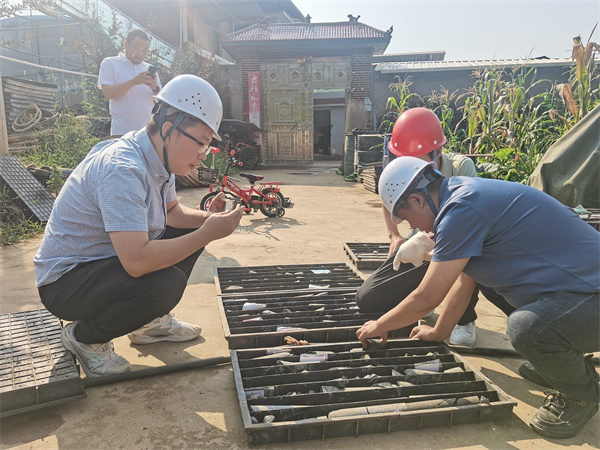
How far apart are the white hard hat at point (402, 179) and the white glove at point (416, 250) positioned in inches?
22.6

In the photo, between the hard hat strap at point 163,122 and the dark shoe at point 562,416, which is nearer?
the dark shoe at point 562,416

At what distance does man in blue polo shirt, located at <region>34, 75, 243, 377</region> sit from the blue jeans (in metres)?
1.37

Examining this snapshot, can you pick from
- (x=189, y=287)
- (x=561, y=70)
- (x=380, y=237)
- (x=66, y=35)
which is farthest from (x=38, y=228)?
(x=561, y=70)

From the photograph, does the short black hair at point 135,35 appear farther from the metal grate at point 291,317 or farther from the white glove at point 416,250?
the white glove at point 416,250

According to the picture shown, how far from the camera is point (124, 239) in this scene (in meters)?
1.87

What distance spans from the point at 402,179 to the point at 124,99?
9.41ft

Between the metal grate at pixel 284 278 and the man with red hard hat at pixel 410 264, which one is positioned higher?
the man with red hard hat at pixel 410 264

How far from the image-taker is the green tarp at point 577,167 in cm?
463

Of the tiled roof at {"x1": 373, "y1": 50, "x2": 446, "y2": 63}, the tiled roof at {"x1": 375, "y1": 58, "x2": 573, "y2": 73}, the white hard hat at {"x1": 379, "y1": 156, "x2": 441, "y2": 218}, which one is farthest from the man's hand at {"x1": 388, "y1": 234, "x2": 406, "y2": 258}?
the tiled roof at {"x1": 373, "y1": 50, "x2": 446, "y2": 63}

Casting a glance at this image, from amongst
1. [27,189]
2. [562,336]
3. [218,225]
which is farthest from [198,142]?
[27,189]

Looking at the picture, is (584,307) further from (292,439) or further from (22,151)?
(22,151)

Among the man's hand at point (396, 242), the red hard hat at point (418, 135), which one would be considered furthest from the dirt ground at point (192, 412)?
the red hard hat at point (418, 135)

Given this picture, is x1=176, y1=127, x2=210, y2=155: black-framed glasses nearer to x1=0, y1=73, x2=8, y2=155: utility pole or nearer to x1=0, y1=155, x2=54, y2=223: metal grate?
x1=0, y1=155, x2=54, y2=223: metal grate

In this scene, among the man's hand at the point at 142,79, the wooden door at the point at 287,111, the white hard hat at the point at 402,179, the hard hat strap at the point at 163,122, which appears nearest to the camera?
the white hard hat at the point at 402,179
